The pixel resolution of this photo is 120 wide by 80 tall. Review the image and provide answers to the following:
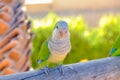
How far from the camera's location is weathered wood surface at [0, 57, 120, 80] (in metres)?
1.32

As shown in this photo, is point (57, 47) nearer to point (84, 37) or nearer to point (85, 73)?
point (85, 73)

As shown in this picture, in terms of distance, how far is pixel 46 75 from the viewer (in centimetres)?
136

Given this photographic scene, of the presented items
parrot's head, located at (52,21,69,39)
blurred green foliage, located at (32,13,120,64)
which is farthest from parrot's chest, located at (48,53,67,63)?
blurred green foliage, located at (32,13,120,64)

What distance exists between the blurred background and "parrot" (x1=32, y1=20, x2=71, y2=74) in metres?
Answer: 0.15

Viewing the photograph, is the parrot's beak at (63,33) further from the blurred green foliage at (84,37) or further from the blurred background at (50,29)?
the blurred green foliage at (84,37)

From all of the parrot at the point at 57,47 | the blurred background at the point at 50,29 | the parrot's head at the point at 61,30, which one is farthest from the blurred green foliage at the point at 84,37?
the parrot's head at the point at 61,30

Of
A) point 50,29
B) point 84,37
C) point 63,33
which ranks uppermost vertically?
point 63,33

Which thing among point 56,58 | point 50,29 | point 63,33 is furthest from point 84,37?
point 63,33

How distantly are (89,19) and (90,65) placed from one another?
679 cm

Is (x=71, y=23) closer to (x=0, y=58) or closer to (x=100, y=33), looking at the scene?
(x=100, y=33)

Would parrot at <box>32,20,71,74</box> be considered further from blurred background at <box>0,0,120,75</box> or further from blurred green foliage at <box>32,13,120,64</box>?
blurred green foliage at <box>32,13,120,64</box>

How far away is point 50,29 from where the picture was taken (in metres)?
4.62

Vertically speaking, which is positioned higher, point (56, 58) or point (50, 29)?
point (56, 58)

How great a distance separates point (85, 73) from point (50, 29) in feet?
10.6
